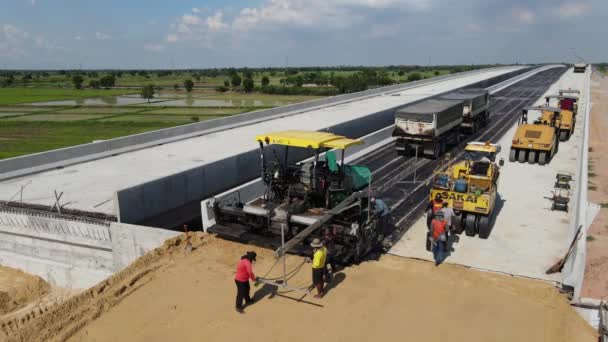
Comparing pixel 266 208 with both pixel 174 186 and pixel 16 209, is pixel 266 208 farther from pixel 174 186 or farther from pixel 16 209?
pixel 16 209

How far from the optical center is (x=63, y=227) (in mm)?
13695

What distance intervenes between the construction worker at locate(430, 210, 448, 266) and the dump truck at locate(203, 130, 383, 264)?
1.49 metres

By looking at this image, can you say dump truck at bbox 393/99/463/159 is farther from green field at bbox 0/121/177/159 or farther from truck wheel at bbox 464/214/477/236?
green field at bbox 0/121/177/159

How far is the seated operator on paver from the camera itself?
10.5 metres

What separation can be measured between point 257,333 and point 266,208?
13.8 ft

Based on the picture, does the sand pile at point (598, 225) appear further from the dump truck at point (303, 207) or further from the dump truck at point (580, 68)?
the dump truck at point (580, 68)

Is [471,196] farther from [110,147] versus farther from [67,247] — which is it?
[110,147]

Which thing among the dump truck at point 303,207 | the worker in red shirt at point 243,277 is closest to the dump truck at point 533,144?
the dump truck at point 303,207

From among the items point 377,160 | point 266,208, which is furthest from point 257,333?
point 377,160

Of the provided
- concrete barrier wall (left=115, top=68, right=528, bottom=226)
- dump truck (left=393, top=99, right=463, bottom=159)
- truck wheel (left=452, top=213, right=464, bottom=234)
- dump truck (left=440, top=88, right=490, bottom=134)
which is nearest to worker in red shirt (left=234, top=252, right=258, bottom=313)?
concrete barrier wall (left=115, top=68, right=528, bottom=226)

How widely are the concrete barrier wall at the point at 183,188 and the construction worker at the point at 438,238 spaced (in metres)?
8.67

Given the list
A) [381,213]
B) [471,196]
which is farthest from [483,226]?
[381,213]

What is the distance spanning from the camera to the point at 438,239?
416 inches

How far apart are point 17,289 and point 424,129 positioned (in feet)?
59.1
